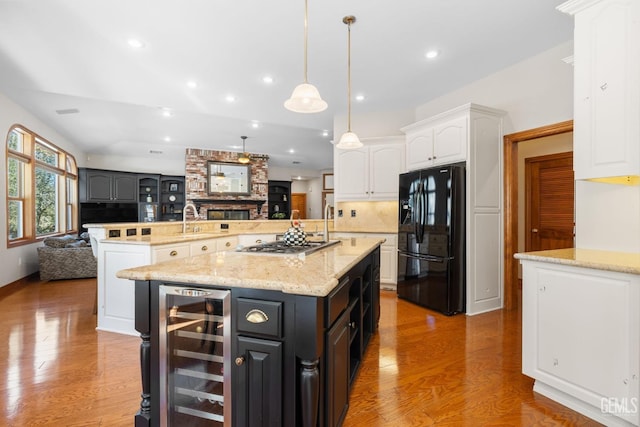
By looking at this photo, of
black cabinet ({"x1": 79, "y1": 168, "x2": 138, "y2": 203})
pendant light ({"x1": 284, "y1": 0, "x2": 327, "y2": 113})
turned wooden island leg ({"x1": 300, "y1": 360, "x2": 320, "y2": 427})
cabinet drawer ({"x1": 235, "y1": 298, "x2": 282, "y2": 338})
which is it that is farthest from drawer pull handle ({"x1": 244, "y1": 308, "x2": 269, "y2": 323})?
black cabinet ({"x1": 79, "y1": 168, "x2": 138, "y2": 203})

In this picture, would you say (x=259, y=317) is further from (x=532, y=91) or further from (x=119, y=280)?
(x=532, y=91)

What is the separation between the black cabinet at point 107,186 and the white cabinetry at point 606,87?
9700 millimetres

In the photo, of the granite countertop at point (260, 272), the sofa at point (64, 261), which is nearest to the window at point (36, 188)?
Answer: the sofa at point (64, 261)

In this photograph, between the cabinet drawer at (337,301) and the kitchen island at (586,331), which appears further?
the kitchen island at (586,331)

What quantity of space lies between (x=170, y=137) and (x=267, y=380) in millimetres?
7162

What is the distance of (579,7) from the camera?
6.37 ft

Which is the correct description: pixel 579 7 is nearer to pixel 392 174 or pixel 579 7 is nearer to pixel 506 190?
pixel 506 190

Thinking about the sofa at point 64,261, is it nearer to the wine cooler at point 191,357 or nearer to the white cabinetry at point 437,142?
the wine cooler at point 191,357

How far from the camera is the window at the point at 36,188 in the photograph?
198 inches

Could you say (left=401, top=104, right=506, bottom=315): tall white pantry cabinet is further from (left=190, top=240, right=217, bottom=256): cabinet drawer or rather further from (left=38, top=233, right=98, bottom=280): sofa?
(left=38, top=233, right=98, bottom=280): sofa

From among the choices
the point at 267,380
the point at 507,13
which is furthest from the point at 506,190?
the point at 267,380

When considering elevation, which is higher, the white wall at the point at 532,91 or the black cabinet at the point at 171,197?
the white wall at the point at 532,91

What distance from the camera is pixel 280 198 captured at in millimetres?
11469

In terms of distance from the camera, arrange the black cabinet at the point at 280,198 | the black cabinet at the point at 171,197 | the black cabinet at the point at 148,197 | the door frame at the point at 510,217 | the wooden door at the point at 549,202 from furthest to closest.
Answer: the black cabinet at the point at 280,198 < the black cabinet at the point at 171,197 < the black cabinet at the point at 148,197 < the wooden door at the point at 549,202 < the door frame at the point at 510,217
